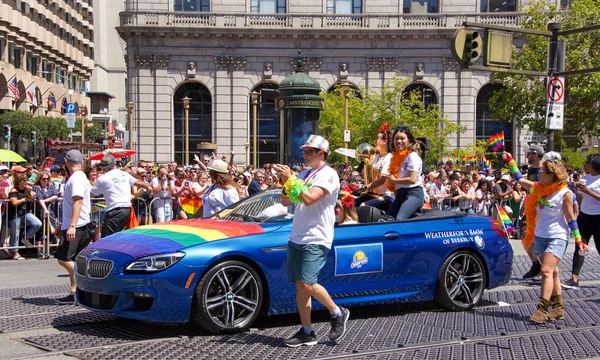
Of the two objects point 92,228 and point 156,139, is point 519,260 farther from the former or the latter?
point 156,139

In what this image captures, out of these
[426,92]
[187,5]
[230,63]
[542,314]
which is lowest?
[542,314]

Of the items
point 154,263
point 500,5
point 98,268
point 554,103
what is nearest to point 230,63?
point 500,5

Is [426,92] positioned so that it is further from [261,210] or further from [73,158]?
[261,210]

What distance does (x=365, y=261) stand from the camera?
8.59 m

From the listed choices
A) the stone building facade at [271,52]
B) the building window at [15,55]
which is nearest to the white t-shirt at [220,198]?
the stone building facade at [271,52]

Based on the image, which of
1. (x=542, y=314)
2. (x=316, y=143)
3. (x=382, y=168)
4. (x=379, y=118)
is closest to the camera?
(x=316, y=143)

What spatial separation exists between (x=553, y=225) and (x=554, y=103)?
7009mm

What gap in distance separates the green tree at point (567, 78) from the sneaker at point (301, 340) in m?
28.5

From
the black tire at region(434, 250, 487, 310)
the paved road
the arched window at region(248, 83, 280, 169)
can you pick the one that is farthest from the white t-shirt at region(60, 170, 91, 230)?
the arched window at region(248, 83, 280, 169)

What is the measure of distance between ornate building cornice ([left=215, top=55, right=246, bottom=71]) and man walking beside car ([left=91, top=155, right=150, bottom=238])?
131 ft

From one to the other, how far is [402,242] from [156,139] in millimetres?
42646

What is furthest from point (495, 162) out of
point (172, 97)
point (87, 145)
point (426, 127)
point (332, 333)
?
point (332, 333)

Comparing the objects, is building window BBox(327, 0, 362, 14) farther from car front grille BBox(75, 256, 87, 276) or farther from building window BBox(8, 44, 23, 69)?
car front grille BBox(75, 256, 87, 276)

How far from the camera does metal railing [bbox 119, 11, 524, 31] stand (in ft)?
161
